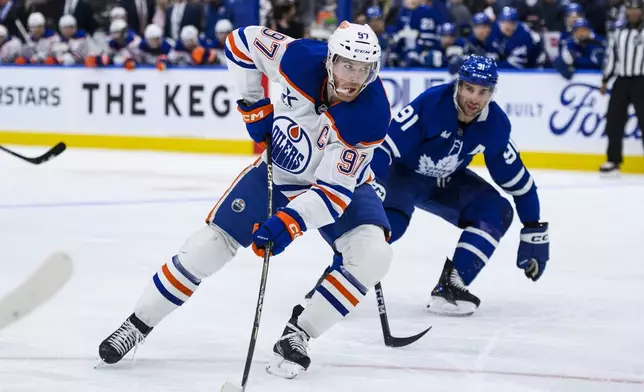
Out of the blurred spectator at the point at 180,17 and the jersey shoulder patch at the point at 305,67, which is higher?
the jersey shoulder patch at the point at 305,67

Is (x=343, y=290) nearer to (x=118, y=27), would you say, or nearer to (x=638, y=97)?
(x=638, y=97)

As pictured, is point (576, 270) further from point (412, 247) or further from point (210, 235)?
point (210, 235)

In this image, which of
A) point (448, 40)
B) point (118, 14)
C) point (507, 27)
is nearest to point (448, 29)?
point (448, 40)

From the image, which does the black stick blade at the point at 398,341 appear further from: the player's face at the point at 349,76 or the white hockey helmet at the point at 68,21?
the white hockey helmet at the point at 68,21

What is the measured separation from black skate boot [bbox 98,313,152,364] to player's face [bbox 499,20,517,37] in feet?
24.9

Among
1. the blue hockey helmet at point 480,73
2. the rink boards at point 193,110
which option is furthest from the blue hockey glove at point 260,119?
the rink boards at point 193,110

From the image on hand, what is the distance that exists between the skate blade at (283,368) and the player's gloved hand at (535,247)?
135 cm

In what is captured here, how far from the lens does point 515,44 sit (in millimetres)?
10492

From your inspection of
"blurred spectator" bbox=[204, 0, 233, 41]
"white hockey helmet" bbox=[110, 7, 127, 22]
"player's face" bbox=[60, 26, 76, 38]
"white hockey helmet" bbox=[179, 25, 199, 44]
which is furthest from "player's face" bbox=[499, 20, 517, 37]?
"player's face" bbox=[60, 26, 76, 38]

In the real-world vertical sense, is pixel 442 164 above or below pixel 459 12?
above

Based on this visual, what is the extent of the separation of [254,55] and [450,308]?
1.30 m

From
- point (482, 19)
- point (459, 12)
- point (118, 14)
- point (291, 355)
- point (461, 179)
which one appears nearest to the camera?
point (291, 355)

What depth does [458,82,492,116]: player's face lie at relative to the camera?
13.6ft

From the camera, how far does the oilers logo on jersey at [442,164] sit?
437 centimetres
